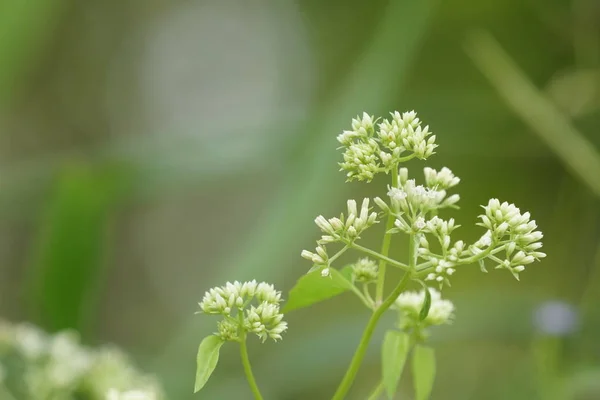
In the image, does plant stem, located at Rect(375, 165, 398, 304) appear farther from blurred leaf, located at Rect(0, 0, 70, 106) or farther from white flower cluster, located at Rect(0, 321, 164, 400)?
blurred leaf, located at Rect(0, 0, 70, 106)

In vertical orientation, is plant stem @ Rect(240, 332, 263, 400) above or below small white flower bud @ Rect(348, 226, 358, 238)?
below

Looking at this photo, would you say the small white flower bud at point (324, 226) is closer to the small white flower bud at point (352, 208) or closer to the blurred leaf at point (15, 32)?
the small white flower bud at point (352, 208)

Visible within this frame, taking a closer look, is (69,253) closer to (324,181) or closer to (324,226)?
(324,181)

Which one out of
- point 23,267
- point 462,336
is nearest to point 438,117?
point 462,336

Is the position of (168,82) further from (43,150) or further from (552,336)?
(552,336)

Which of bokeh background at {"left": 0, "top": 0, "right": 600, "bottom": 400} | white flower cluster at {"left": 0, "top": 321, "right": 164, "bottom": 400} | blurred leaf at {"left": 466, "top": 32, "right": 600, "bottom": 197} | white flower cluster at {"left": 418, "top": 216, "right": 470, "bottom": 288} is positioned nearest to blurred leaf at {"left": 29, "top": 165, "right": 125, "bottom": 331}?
bokeh background at {"left": 0, "top": 0, "right": 600, "bottom": 400}
